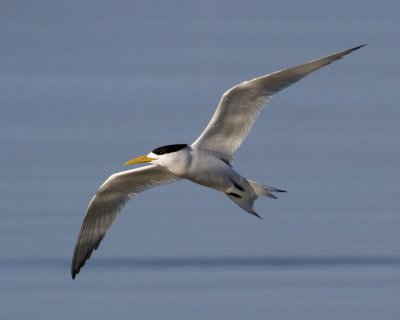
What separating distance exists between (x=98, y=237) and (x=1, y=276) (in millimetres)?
1001

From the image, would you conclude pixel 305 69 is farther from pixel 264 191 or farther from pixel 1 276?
pixel 1 276

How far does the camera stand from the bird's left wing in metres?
7.25

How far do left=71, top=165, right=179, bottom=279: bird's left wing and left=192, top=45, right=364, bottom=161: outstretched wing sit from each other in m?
0.57

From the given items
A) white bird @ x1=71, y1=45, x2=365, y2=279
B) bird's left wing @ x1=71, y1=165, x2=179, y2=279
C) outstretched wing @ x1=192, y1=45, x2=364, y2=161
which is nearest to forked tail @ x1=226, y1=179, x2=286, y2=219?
white bird @ x1=71, y1=45, x2=365, y2=279

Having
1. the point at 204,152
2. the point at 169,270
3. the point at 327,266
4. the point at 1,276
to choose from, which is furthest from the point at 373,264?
the point at 1,276

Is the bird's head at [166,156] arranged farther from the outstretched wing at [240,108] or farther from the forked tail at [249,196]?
the forked tail at [249,196]

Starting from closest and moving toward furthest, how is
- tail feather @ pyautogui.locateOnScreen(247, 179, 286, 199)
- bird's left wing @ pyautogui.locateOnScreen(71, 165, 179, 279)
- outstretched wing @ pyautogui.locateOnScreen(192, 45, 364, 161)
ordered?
outstretched wing @ pyautogui.locateOnScreen(192, 45, 364, 161)
tail feather @ pyautogui.locateOnScreen(247, 179, 286, 199)
bird's left wing @ pyautogui.locateOnScreen(71, 165, 179, 279)

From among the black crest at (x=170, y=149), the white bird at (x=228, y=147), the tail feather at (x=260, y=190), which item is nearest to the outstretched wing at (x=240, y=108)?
the white bird at (x=228, y=147)

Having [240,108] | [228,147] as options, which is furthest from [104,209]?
[240,108]

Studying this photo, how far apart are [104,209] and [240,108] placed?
3.96 ft

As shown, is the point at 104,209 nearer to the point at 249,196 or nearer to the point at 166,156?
the point at 166,156

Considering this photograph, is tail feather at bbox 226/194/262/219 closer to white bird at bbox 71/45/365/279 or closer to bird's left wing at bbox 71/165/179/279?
white bird at bbox 71/45/365/279

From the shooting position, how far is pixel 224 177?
21.9ft

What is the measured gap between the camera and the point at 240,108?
6.70 m
